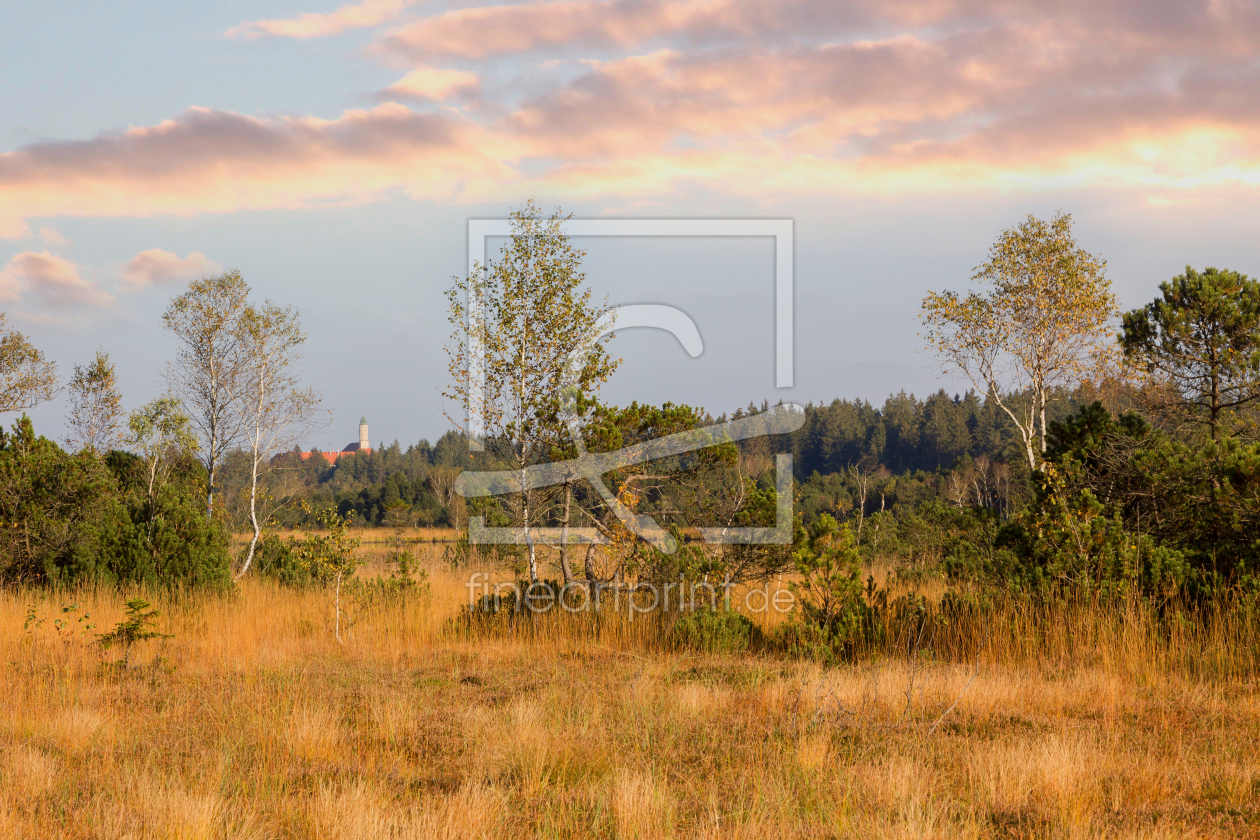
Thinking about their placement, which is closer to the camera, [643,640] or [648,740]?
[648,740]

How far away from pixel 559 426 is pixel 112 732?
5.80 m

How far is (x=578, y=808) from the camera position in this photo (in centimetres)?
396

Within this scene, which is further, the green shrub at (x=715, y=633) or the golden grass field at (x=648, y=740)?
the green shrub at (x=715, y=633)

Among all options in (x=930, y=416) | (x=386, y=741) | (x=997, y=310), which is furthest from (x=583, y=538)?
(x=930, y=416)

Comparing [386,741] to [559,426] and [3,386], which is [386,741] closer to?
[559,426]

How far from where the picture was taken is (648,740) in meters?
4.91

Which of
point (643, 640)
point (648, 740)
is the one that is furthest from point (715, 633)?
point (648, 740)

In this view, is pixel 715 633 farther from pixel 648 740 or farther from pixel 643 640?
pixel 648 740

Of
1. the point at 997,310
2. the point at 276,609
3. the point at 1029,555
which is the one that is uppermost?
the point at 997,310

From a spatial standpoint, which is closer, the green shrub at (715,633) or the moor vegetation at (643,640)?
the moor vegetation at (643,640)

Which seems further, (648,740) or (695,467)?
(695,467)

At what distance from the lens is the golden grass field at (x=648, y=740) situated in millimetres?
3709

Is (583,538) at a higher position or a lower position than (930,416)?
lower

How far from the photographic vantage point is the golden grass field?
3709 mm
